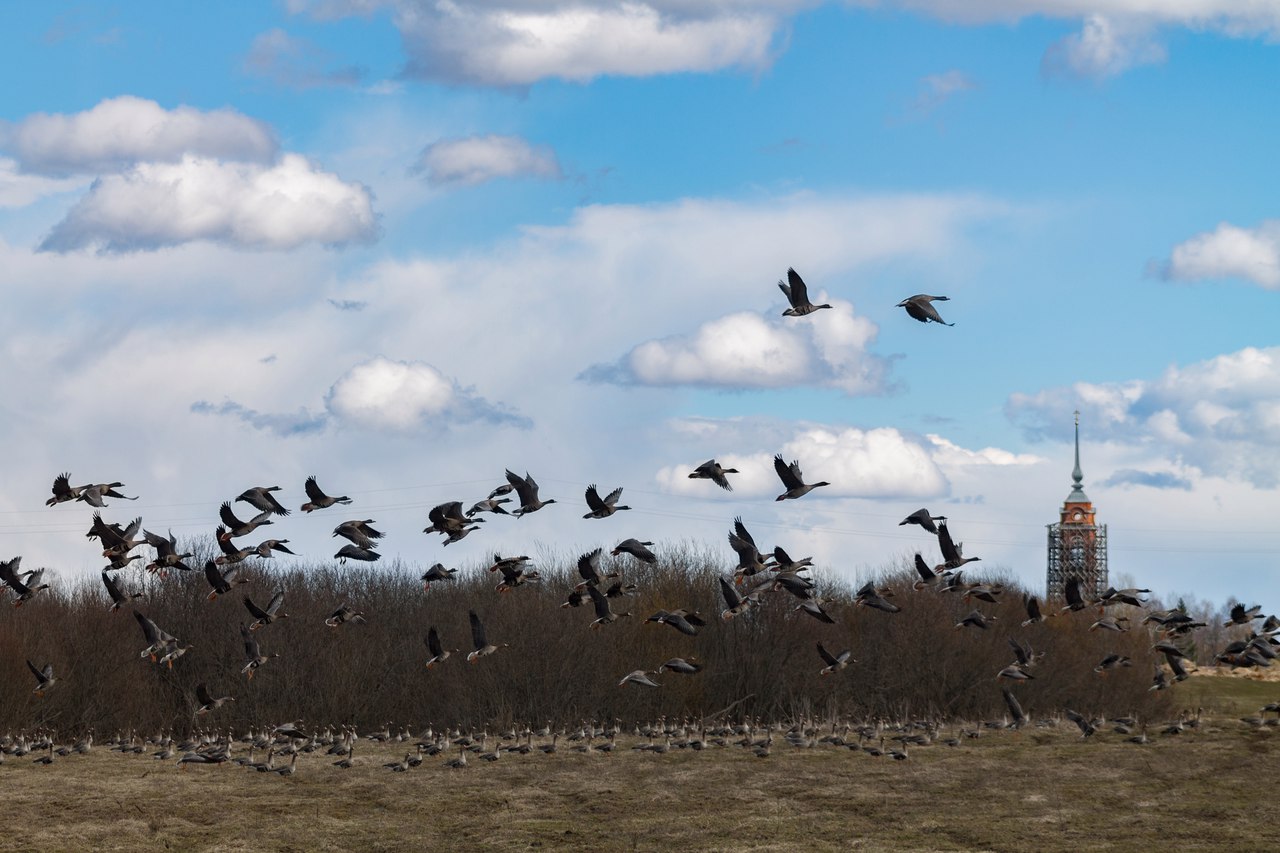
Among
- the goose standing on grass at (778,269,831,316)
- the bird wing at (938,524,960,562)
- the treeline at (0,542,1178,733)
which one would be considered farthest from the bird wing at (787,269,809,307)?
the treeline at (0,542,1178,733)

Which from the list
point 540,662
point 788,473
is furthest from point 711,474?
point 540,662

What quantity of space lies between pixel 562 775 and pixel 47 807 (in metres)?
12.5

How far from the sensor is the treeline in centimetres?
6656

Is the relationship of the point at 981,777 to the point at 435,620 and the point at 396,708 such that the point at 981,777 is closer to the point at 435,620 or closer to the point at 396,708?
the point at 396,708

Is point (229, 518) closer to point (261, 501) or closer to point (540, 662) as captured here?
point (261, 501)

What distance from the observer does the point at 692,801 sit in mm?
36906

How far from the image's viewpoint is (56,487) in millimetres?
32656

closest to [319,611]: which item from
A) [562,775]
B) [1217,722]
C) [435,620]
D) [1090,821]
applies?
[435,620]

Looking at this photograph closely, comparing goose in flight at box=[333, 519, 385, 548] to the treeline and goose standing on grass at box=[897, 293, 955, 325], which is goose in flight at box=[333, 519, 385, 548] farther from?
the treeline

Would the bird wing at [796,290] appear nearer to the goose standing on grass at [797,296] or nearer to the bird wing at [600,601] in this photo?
the goose standing on grass at [797,296]

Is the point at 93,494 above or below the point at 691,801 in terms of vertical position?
above

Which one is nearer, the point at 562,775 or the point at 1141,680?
the point at 562,775

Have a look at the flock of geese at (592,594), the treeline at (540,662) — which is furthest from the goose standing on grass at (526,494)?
the treeline at (540,662)

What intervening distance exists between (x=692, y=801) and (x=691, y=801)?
0.02 m
